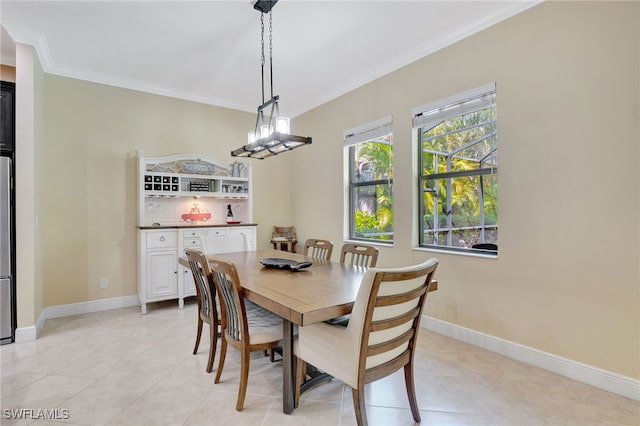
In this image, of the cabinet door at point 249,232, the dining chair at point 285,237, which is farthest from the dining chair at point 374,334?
the dining chair at point 285,237

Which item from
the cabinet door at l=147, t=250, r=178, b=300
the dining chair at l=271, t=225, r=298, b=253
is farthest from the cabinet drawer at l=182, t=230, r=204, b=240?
the dining chair at l=271, t=225, r=298, b=253

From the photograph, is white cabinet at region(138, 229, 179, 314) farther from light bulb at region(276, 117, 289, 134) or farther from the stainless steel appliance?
light bulb at region(276, 117, 289, 134)

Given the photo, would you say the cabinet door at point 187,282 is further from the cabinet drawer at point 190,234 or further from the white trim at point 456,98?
the white trim at point 456,98

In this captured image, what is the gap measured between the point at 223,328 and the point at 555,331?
243 centimetres

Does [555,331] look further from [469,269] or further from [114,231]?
[114,231]

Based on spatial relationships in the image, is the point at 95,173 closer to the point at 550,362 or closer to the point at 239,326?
the point at 239,326

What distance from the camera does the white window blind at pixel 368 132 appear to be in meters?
3.66

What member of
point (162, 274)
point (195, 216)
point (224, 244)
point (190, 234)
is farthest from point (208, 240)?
point (195, 216)

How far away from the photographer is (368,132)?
153 inches

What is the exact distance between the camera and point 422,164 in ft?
11.2

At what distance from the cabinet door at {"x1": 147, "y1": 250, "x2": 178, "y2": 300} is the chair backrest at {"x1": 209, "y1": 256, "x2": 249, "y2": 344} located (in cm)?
217

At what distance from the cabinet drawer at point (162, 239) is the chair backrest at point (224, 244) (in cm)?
79

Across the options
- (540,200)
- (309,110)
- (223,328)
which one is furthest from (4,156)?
(540,200)

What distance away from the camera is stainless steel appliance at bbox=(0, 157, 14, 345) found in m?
2.88
